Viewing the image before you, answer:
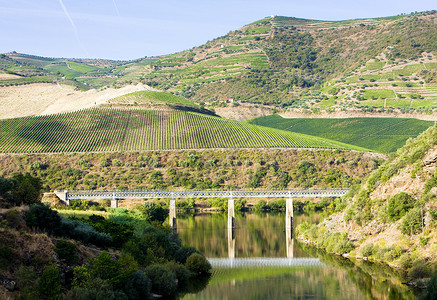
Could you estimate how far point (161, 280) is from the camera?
54.5 metres

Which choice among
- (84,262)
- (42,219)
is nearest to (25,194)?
(42,219)

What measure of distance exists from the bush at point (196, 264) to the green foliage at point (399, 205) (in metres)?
21.6

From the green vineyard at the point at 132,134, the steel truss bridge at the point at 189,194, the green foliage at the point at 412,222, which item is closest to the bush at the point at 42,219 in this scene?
the green foliage at the point at 412,222

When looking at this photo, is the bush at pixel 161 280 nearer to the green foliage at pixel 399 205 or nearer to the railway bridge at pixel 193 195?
the green foliage at pixel 399 205

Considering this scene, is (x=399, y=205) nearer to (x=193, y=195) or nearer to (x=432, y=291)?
(x=432, y=291)

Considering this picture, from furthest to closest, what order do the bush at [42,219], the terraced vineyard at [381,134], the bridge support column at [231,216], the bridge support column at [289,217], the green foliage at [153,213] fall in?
the terraced vineyard at [381,134]
the bridge support column at [231,216]
the bridge support column at [289,217]
the green foliage at [153,213]
the bush at [42,219]

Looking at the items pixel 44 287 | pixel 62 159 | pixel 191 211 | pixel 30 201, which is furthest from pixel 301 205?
pixel 44 287

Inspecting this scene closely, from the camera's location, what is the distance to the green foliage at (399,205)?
231 feet

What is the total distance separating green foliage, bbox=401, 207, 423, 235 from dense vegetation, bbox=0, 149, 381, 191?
224 feet

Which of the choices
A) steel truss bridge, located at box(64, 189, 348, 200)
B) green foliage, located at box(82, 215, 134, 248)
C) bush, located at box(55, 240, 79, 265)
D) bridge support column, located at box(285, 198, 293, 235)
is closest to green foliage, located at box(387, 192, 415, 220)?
green foliage, located at box(82, 215, 134, 248)

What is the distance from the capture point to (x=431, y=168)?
71.0 m

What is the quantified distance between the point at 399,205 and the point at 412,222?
436 centimetres

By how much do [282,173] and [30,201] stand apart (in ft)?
300

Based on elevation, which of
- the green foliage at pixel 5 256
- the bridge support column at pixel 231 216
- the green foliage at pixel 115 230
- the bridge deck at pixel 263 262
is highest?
the green foliage at pixel 5 256
